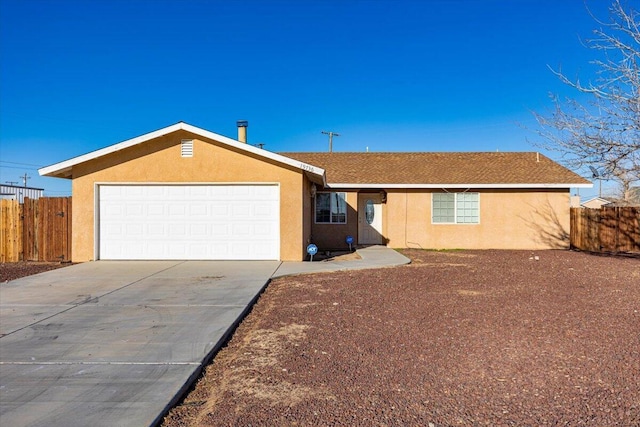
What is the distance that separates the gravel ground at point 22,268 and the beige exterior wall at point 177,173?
0.76 m

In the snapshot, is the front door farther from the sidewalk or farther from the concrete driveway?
the concrete driveway

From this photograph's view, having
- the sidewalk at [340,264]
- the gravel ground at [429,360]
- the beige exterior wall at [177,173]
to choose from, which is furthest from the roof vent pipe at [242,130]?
the gravel ground at [429,360]

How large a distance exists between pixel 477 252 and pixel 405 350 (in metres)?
12.1

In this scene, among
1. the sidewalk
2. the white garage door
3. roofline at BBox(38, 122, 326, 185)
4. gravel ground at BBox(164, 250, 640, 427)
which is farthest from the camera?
the white garage door

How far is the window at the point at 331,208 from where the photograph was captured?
17.7 metres

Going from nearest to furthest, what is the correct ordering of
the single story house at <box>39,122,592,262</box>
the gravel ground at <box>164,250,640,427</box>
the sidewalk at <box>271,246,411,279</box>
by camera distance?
the gravel ground at <box>164,250,640,427</box>, the sidewalk at <box>271,246,411,279</box>, the single story house at <box>39,122,592,262</box>

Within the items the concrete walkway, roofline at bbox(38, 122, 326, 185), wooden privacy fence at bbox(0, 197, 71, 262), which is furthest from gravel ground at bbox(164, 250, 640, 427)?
wooden privacy fence at bbox(0, 197, 71, 262)

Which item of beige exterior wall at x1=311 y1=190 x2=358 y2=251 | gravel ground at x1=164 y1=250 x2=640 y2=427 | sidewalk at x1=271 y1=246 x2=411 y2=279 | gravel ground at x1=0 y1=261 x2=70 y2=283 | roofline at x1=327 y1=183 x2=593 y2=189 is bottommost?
gravel ground at x1=164 y1=250 x2=640 y2=427

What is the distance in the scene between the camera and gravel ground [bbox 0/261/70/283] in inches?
415

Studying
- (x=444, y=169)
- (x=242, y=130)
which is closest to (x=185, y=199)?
(x=242, y=130)

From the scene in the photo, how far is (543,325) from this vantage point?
6.05 meters

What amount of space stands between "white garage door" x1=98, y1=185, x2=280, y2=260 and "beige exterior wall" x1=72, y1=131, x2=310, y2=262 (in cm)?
23

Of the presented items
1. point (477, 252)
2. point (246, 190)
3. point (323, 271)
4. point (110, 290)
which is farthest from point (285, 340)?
point (477, 252)

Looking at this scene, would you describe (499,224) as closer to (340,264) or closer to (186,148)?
(340,264)
